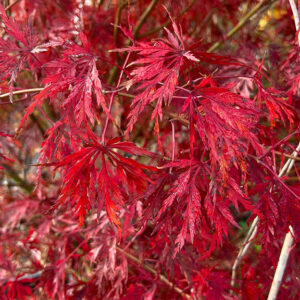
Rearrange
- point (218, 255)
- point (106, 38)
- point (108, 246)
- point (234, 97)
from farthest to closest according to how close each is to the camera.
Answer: point (106, 38) → point (218, 255) → point (108, 246) → point (234, 97)

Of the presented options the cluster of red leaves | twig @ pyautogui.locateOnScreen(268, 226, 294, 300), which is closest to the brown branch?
the cluster of red leaves

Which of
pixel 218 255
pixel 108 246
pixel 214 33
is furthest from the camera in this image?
pixel 214 33

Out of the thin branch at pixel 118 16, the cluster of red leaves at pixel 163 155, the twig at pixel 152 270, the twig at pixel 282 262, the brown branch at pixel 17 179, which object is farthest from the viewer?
the brown branch at pixel 17 179

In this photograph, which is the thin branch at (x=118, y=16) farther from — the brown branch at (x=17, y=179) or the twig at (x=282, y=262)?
the twig at (x=282, y=262)

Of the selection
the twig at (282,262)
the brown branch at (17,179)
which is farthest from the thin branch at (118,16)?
the twig at (282,262)

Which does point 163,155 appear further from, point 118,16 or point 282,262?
point 118,16

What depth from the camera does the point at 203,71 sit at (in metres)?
0.78

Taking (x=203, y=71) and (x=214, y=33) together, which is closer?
(x=203, y=71)

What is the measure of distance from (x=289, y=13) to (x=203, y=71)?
0.90 m

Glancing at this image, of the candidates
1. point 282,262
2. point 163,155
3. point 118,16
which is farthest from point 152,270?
point 118,16

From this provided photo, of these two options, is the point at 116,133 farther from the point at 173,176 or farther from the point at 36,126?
the point at 173,176

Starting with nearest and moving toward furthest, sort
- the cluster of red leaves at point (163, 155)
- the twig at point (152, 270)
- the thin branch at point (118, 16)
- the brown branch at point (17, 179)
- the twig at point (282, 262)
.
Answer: the cluster of red leaves at point (163, 155) < the twig at point (282, 262) < the twig at point (152, 270) < the thin branch at point (118, 16) < the brown branch at point (17, 179)

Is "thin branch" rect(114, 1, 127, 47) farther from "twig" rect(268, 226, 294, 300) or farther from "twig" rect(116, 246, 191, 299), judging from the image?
"twig" rect(268, 226, 294, 300)

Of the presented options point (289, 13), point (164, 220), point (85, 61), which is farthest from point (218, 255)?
point (85, 61)
